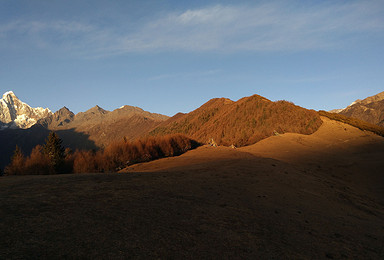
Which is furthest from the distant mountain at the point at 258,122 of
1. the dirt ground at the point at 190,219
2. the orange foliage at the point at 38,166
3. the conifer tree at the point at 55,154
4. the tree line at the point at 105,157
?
the orange foliage at the point at 38,166

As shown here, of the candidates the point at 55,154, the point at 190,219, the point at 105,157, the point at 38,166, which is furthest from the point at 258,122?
the point at 190,219

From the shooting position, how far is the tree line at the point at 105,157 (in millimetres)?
26125

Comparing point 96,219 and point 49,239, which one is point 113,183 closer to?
point 96,219

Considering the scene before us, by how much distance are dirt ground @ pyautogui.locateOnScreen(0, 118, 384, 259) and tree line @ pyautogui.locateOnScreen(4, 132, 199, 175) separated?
1640 cm

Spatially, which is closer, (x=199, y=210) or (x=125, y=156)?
(x=199, y=210)

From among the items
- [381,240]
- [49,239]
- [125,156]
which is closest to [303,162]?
[381,240]

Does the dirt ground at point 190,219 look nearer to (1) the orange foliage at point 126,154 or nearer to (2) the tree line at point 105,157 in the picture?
(1) the orange foliage at point 126,154

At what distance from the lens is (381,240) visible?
6227 millimetres

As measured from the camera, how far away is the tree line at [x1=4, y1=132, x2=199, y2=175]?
26.1 metres

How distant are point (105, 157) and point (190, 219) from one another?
23080mm

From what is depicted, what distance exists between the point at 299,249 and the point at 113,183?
6.92 metres

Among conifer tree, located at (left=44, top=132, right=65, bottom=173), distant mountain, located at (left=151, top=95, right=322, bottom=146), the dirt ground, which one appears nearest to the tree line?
conifer tree, located at (left=44, top=132, right=65, bottom=173)

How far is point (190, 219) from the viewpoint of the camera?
6176mm

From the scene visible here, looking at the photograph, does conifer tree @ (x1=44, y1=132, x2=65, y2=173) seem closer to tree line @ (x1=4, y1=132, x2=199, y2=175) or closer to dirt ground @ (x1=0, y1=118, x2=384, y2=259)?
tree line @ (x1=4, y1=132, x2=199, y2=175)
